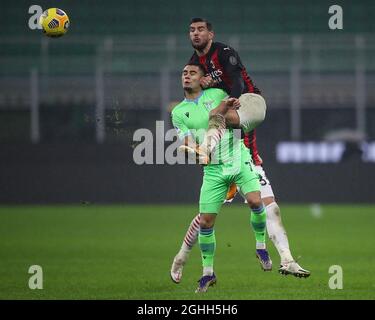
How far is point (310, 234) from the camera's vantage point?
17406mm

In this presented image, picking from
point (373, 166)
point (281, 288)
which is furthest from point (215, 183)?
point (373, 166)

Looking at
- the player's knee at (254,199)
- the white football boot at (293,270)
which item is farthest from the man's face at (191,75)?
the white football boot at (293,270)

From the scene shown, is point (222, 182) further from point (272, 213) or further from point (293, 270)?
point (293, 270)

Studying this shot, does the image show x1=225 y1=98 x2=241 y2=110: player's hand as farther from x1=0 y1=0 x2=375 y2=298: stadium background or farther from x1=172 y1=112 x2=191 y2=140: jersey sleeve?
x1=0 y1=0 x2=375 y2=298: stadium background

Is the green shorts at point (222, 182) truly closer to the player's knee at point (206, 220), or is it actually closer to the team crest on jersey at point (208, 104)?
the player's knee at point (206, 220)

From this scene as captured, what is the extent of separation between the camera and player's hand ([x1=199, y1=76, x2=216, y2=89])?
400 inches

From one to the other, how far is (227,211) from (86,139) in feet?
11.3

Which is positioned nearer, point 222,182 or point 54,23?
point 222,182

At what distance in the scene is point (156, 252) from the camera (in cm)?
1459

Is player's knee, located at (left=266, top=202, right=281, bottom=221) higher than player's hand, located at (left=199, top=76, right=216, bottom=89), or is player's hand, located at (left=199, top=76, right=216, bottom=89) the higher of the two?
player's hand, located at (left=199, top=76, right=216, bottom=89)

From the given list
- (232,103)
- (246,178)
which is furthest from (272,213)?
(232,103)

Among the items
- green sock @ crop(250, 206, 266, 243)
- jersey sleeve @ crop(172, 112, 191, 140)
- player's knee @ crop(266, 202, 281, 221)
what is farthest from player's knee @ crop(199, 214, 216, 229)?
player's knee @ crop(266, 202, 281, 221)

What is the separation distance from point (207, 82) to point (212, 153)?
0.68 metres
